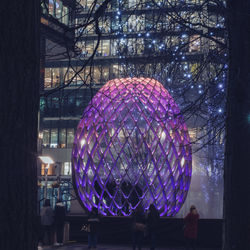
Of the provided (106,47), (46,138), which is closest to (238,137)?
(46,138)

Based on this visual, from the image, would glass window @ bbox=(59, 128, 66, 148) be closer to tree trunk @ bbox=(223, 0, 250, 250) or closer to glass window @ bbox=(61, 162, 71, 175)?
glass window @ bbox=(61, 162, 71, 175)

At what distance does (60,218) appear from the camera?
16.4 m

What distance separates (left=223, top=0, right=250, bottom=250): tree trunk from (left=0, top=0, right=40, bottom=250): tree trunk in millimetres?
3310

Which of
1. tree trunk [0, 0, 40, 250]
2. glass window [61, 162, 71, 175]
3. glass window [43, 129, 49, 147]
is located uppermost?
glass window [43, 129, 49, 147]

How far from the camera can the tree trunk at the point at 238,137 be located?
625 centimetres

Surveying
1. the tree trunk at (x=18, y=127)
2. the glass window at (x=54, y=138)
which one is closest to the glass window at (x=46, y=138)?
the glass window at (x=54, y=138)

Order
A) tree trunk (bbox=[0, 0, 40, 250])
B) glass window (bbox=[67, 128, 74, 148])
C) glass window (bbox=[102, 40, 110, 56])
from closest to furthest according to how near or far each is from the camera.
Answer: tree trunk (bbox=[0, 0, 40, 250]), glass window (bbox=[67, 128, 74, 148]), glass window (bbox=[102, 40, 110, 56])

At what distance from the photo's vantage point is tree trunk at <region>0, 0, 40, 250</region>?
3340mm

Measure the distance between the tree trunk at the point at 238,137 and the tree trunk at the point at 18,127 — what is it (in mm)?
3310

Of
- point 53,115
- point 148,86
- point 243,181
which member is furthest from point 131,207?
point 53,115

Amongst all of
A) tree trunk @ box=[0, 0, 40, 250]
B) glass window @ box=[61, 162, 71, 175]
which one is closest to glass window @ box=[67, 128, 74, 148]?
glass window @ box=[61, 162, 71, 175]

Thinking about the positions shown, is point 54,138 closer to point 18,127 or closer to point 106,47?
point 106,47

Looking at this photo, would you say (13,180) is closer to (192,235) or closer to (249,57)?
(249,57)

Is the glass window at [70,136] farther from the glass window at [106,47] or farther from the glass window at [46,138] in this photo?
the glass window at [106,47]
